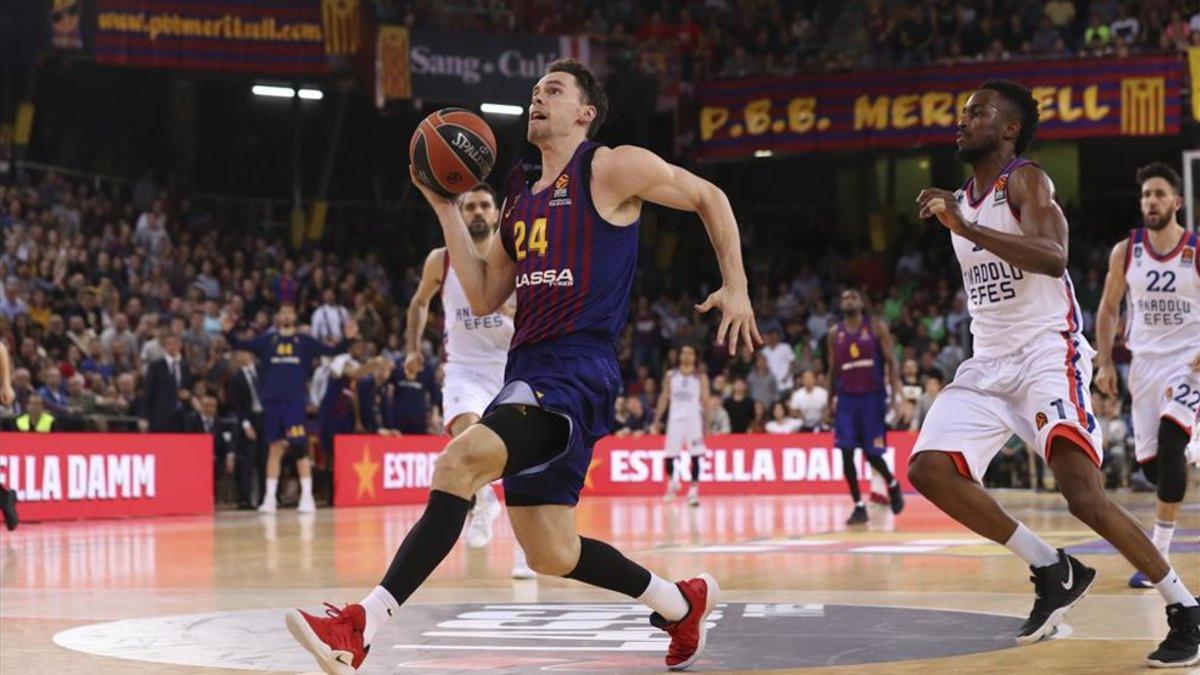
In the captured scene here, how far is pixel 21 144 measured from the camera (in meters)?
28.4

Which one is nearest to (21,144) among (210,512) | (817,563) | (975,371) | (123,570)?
(210,512)

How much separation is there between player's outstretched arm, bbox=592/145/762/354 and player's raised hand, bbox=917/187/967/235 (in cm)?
86

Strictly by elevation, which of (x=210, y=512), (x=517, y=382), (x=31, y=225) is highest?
(x=31, y=225)

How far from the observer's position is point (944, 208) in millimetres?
6590

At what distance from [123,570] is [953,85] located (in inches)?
862

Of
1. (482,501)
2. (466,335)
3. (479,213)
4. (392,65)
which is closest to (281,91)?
(392,65)

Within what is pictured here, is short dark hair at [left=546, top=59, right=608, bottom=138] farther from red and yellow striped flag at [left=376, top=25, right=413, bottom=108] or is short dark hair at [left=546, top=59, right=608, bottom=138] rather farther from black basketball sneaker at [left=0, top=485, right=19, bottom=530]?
red and yellow striped flag at [left=376, top=25, right=413, bottom=108]

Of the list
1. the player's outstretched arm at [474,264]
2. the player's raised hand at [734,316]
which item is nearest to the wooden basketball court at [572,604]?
the player's raised hand at [734,316]

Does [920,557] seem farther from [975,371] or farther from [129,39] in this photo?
[129,39]

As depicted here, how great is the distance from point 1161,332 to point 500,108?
23212 millimetres

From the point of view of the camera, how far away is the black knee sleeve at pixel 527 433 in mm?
5973

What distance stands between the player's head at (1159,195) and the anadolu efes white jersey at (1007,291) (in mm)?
2539

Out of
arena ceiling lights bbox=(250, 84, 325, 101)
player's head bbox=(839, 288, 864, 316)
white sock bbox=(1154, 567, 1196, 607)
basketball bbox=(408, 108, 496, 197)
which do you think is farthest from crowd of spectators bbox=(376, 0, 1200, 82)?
basketball bbox=(408, 108, 496, 197)

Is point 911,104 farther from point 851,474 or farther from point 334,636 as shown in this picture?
point 334,636
